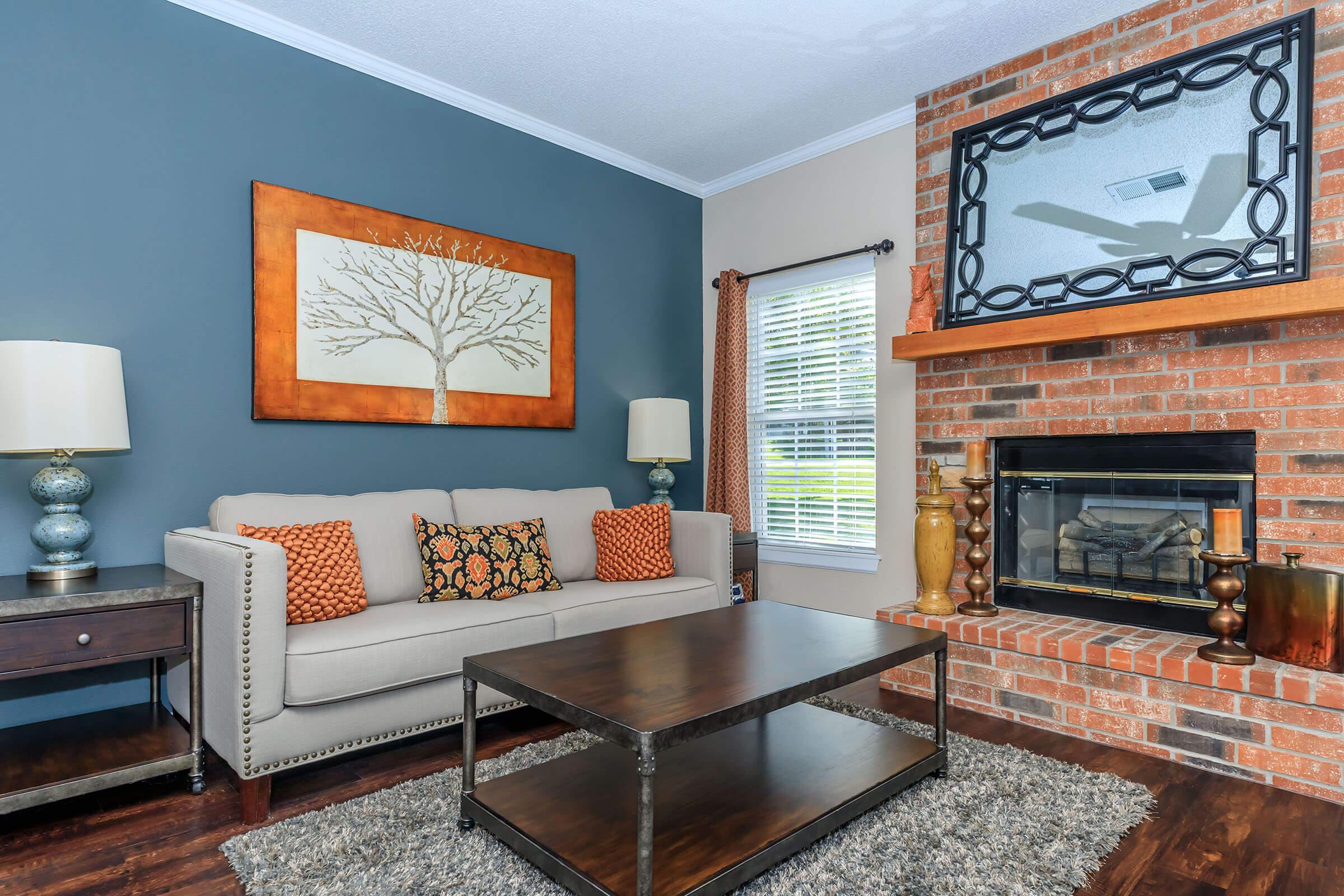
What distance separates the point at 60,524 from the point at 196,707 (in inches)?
28.6

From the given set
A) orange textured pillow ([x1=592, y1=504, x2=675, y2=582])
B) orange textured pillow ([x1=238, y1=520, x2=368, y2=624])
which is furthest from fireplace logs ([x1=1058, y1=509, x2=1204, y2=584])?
orange textured pillow ([x1=238, y1=520, x2=368, y2=624])

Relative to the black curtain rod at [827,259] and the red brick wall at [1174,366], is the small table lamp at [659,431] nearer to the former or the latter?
the black curtain rod at [827,259]

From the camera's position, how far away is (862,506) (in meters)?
3.90

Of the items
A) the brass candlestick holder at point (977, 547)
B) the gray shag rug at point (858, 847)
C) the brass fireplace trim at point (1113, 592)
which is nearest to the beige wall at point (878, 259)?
the brass candlestick holder at point (977, 547)

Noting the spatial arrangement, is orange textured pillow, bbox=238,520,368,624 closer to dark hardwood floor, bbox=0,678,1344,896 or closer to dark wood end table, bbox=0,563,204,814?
dark wood end table, bbox=0,563,204,814

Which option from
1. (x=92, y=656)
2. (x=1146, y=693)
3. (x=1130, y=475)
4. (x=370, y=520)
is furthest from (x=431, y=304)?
(x=1146, y=693)

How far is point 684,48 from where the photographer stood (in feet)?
10.3

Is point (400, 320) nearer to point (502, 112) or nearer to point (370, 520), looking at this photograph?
point (370, 520)

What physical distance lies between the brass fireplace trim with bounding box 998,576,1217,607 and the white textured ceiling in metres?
2.29

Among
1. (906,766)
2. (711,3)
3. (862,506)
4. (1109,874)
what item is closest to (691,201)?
(711,3)

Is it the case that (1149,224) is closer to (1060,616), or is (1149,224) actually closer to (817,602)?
(1060,616)

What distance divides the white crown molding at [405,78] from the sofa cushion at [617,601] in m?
2.33

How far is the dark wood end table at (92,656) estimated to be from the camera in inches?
76.2

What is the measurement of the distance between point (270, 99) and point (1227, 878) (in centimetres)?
396
